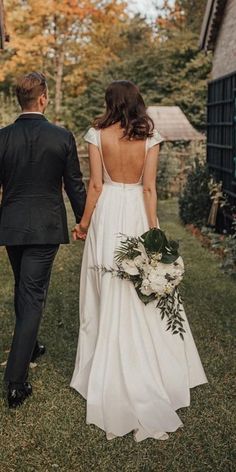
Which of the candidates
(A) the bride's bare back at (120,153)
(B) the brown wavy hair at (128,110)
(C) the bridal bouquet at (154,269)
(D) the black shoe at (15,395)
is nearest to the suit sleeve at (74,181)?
(A) the bride's bare back at (120,153)

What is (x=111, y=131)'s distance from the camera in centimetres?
402

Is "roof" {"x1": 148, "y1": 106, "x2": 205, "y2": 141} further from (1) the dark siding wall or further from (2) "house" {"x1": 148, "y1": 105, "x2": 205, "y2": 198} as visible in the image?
(1) the dark siding wall

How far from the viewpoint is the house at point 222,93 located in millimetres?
10656

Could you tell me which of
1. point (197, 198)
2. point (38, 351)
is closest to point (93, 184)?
point (38, 351)

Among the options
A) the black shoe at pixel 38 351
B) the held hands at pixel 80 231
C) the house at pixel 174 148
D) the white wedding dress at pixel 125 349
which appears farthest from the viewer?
the house at pixel 174 148

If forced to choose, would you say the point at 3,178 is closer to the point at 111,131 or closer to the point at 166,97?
the point at 111,131

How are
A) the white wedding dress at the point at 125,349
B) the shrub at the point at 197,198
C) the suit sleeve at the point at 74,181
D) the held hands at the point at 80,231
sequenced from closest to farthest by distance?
the white wedding dress at the point at 125,349, the suit sleeve at the point at 74,181, the held hands at the point at 80,231, the shrub at the point at 197,198

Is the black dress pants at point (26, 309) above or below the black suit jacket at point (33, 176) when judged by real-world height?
below

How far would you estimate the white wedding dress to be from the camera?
394 cm

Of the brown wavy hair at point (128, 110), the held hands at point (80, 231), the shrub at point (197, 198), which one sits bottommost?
the shrub at point (197, 198)

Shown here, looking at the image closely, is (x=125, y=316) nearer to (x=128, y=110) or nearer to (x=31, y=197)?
(x=31, y=197)

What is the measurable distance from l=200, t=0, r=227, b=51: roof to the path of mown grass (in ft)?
26.3

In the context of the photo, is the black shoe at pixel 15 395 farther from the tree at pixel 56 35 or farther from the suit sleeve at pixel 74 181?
the tree at pixel 56 35

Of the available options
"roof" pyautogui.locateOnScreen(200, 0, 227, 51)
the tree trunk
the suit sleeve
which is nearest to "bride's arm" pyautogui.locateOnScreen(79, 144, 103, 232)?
the suit sleeve
